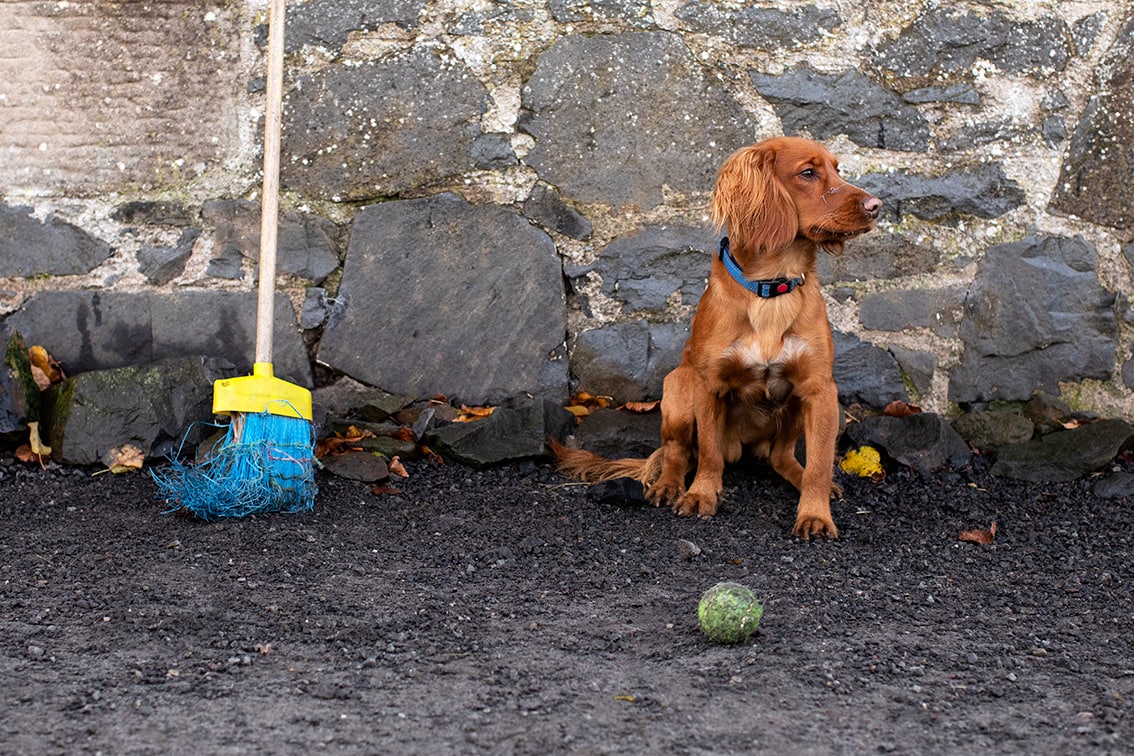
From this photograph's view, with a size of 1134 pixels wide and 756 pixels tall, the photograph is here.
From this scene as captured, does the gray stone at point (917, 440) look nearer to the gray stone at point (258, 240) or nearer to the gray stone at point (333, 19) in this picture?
the gray stone at point (258, 240)

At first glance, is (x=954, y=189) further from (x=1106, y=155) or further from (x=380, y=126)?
(x=380, y=126)

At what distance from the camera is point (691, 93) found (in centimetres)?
381

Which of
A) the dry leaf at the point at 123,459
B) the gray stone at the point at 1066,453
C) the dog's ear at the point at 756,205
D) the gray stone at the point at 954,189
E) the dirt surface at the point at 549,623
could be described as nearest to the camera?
the dirt surface at the point at 549,623

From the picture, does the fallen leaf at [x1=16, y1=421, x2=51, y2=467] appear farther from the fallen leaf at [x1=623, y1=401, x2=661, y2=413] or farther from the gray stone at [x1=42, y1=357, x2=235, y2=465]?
the fallen leaf at [x1=623, y1=401, x2=661, y2=413]

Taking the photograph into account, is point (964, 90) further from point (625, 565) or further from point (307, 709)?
point (307, 709)

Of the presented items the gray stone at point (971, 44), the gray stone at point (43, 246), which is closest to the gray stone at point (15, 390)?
the gray stone at point (43, 246)

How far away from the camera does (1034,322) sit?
389 cm

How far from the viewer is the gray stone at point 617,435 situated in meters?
3.81

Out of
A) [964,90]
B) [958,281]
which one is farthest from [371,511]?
[964,90]

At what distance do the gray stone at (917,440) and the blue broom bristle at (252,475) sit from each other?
1828 millimetres

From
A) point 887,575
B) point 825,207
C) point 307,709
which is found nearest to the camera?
point 307,709

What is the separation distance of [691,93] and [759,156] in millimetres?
710

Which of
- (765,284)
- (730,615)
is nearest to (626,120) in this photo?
(765,284)

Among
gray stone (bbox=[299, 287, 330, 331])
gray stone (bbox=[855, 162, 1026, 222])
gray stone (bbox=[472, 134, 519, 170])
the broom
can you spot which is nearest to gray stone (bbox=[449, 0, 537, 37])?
gray stone (bbox=[472, 134, 519, 170])
